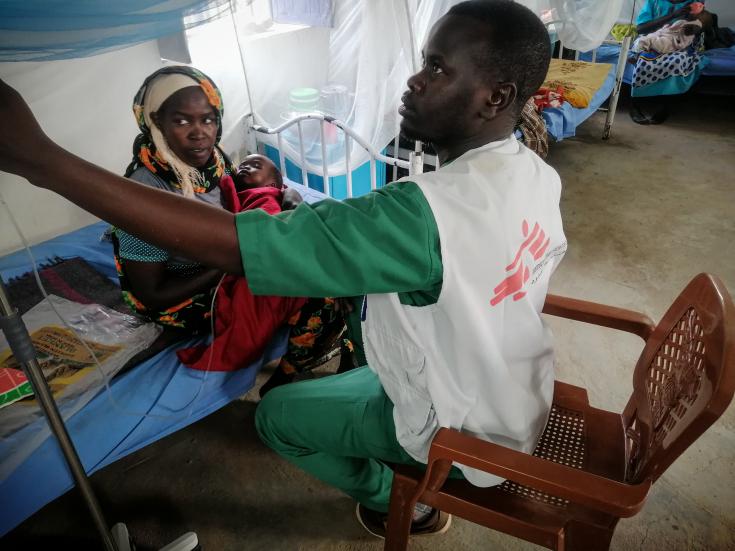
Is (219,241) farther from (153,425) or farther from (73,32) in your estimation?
(153,425)

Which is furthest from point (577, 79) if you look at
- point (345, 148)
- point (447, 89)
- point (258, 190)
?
point (447, 89)

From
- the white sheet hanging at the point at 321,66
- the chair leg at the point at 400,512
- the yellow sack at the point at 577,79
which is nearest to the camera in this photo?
the chair leg at the point at 400,512

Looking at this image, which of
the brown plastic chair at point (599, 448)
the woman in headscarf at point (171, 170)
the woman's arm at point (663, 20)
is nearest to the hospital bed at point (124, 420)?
the woman in headscarf at point (171, 170)

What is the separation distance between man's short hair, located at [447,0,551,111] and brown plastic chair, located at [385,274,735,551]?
2.01 ft

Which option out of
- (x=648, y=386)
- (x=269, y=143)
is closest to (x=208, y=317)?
(x=648, y=386)

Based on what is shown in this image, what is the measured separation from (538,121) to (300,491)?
285 centimetres

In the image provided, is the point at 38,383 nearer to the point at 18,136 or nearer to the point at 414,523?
the point at 18,136

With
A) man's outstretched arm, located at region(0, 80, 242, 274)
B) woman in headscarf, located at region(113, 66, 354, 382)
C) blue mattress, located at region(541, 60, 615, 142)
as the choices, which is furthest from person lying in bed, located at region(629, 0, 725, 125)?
man's outstretched arm, located at region(0, 80, 242, 274)

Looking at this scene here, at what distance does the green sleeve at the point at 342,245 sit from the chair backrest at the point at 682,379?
0.54 metres

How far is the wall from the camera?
2068mm

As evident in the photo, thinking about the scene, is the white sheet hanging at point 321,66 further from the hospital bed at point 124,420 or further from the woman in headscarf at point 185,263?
the hospital bed at point 124,420

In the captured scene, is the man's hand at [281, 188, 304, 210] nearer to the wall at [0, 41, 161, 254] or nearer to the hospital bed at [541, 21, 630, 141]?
the wall at [0, 41, 161, 254]

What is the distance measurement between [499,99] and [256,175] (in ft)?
3.98

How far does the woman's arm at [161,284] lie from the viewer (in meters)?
1.51
